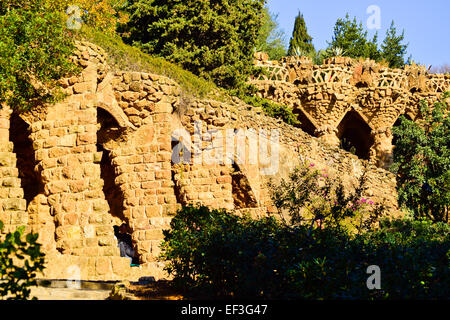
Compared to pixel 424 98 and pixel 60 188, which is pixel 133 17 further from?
pixel 424 98

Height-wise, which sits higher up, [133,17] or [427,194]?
[133,17]

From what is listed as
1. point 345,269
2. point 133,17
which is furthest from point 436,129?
point 345,269

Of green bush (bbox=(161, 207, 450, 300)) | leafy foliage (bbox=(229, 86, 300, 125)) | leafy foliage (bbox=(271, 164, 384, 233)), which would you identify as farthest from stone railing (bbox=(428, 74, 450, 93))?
green bush (bbox=(161, 207, 450, 300))

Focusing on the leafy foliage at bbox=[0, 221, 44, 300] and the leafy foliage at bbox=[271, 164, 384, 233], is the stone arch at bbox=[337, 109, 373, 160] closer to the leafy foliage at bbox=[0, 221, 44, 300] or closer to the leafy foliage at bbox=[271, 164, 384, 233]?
the leafy foliage at bbox=[271, 164, 384, 233]

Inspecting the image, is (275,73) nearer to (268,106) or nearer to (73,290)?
(268,106)

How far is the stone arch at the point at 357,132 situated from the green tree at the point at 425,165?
2789mm

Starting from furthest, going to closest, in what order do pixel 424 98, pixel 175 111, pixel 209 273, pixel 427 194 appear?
pixel 424 98 → pixel 427 194 → pixel 175 111 → pixel 209 273

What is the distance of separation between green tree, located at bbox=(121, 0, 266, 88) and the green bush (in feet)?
47.2

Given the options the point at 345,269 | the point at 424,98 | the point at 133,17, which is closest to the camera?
the point at 345,269

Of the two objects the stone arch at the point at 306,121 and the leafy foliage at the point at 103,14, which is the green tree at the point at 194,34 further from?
the stone arch at the point at 306,121

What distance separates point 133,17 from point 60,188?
14.3 m

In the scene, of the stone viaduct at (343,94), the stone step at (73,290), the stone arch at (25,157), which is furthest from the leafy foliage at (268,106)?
the stone step at (73,290)

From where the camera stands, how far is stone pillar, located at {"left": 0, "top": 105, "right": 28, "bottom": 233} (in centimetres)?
979

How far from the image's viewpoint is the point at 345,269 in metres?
5.93
